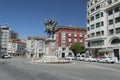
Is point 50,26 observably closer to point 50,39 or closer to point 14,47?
point 50,39

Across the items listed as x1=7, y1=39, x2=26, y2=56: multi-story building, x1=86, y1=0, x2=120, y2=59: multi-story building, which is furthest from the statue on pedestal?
x1=7, y1=39, x2=26, y2=56: multi-story building

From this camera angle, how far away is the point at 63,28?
4345 inches

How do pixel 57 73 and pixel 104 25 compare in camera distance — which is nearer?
pixel 57 73

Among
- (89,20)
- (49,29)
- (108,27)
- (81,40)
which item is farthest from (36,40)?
(49,29)

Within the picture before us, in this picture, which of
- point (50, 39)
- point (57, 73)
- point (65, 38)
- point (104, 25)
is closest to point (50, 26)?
point (50, 39)

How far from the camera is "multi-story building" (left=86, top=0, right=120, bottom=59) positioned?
62300 mm

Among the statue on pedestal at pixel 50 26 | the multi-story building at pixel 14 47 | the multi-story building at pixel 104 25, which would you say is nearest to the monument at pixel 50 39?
the statue on pedestal at pixel 50 26

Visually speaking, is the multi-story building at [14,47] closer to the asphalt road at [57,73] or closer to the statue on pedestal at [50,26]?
the statue on pedestal at [50,26]

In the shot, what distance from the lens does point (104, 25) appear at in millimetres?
67312

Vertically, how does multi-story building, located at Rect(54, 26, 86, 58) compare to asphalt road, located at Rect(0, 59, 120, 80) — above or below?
above

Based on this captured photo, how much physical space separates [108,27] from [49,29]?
2281 cm

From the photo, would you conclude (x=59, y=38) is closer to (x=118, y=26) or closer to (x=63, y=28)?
(x=63, y=28)

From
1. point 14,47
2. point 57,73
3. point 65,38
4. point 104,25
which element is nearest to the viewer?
point 57,73

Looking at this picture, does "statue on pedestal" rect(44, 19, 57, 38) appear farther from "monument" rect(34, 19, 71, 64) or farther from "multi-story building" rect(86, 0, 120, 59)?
"multi-story building" rect(86, 0, 120, 59)
